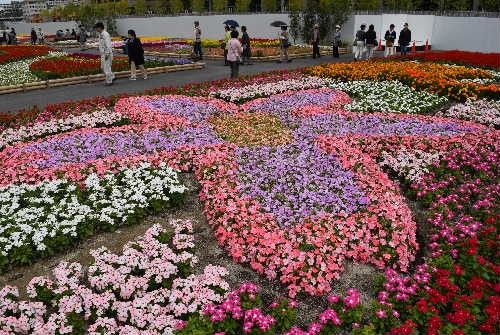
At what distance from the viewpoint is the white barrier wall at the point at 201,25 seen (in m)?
43.9

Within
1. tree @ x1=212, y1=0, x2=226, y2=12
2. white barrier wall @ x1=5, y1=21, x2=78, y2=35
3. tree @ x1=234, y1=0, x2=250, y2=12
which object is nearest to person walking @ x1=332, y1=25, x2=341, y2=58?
tree @ x1=234, y1=0, x2=250, y2=12

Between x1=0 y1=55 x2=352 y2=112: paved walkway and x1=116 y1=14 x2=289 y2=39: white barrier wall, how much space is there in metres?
19.2

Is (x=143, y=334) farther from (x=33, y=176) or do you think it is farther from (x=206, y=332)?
(x=33, y=176)

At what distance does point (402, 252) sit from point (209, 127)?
679 centimetres

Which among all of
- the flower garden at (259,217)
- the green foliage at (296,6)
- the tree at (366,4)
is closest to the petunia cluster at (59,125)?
the flower garden at (259,217)

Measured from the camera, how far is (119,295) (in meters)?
5.98

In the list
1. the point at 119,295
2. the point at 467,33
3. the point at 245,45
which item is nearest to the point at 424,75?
the point at 245,45

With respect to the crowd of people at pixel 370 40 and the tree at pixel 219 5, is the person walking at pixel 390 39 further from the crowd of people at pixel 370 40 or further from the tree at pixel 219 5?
the tree at pixel 219 5

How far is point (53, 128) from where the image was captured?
41.1ft

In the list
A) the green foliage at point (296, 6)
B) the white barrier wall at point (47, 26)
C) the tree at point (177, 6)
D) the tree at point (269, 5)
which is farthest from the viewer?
the white barrier wall at point (47, 26)

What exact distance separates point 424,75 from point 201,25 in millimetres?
35515

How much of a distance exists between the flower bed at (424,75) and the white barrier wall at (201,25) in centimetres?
2367

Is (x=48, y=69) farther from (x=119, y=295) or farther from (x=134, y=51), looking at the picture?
(x=119, y=295)

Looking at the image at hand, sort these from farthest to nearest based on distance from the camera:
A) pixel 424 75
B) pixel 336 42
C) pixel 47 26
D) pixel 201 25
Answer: pixel 47 26 → pixel 201 25 → pixel 336 42 → pixel 424 75
